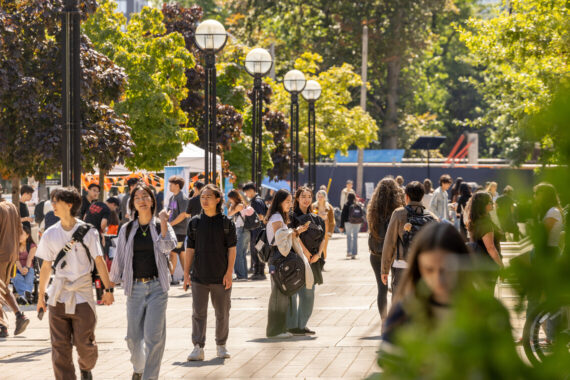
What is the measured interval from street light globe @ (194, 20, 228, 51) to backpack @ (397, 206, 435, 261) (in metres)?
9.44

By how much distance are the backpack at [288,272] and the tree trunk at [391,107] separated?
4618cm

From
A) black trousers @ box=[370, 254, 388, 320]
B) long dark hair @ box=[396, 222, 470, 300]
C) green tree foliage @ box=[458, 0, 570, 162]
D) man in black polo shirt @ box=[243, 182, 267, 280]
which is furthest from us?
green tree foliage @ box=[458, 0, 570, 162]

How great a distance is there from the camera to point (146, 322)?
8266 mm

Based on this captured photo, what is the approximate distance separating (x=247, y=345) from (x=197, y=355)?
107 cm

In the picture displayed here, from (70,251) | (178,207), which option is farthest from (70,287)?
→ (178,207)

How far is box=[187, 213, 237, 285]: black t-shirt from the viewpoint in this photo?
32.0 ft

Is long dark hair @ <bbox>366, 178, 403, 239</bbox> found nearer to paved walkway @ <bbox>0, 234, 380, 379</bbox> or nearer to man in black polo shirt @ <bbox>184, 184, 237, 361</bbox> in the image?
paved walkway @ <bbox>0, 234, 380, 379</bbox>

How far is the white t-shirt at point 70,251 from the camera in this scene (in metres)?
7.93

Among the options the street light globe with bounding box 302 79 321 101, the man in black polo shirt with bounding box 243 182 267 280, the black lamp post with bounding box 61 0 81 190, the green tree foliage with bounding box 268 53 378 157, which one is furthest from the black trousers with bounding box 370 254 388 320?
the green tree foliage with bounding box 268 53 378 157

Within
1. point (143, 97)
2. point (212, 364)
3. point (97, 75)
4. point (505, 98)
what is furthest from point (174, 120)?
point (212, 364)

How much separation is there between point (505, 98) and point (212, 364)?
2393 centimetres

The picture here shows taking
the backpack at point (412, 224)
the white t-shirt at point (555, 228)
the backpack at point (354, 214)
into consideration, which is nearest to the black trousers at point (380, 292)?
the backpack at point (412, 224)

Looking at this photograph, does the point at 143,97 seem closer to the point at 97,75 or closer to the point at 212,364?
the point at 97,75

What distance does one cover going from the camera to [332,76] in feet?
151
